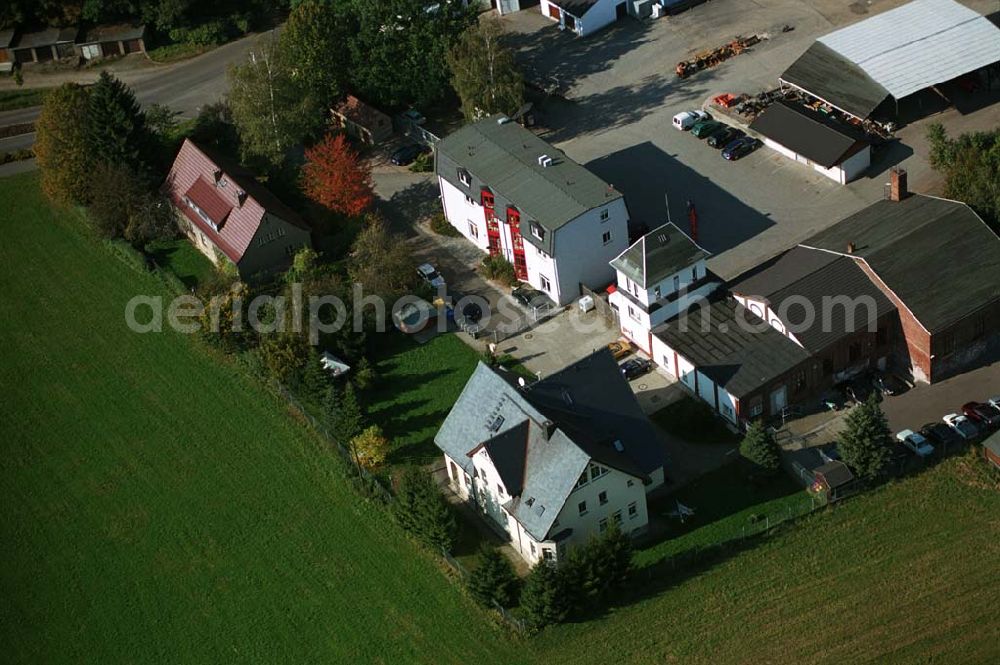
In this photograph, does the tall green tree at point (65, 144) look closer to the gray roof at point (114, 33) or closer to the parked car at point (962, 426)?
the gray roof at point (114, 33)

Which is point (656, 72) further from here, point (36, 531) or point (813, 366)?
point (36, 531)

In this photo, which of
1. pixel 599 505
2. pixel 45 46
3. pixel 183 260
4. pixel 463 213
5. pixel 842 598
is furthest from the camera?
pixel 45 46

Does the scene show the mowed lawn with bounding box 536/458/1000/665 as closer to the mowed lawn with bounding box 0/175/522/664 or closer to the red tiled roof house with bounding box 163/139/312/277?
the mowed lawn with bounding box 0/175/522/664

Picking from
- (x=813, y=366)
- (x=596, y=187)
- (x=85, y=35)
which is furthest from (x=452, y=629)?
(x=85, y=35)

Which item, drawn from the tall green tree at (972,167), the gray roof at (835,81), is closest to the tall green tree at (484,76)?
the gray roof at (835,81)

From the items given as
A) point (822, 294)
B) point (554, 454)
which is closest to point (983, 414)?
point (822, 294)

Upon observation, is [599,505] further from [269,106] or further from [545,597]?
[269,106]
